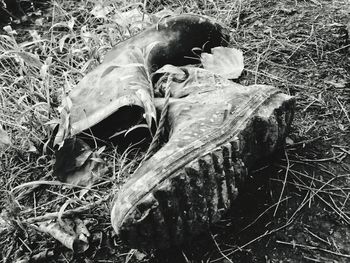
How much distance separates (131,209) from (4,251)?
0.53m

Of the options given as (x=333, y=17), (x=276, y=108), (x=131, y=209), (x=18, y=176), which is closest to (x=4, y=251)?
(x=18, y=176)

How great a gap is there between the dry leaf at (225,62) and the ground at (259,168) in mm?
62

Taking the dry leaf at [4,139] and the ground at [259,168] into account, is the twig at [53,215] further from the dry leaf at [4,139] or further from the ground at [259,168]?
the dry leaf at [4,139]

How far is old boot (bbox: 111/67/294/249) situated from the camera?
954 millimetres

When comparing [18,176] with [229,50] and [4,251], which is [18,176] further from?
[229,50]

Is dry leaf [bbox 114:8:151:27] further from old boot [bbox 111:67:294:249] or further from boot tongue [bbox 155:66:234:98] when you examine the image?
old boot [bbox 111:67:294:249]

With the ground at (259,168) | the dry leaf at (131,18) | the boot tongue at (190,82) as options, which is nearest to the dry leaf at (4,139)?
the ground at (259,168)

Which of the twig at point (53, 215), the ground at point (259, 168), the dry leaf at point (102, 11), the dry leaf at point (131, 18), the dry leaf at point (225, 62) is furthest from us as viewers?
the dry leaf at point (102, 11)

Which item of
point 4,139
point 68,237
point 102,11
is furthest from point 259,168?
point 102,11

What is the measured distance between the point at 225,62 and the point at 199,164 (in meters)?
0.77

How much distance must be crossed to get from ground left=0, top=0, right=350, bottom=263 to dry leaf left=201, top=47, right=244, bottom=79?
62 mm

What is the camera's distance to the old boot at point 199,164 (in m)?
0.95

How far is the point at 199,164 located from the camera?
3.32 ft

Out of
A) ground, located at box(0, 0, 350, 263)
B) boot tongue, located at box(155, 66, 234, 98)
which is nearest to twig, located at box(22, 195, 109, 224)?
ground, located at box(0, 0, 350, 263)
